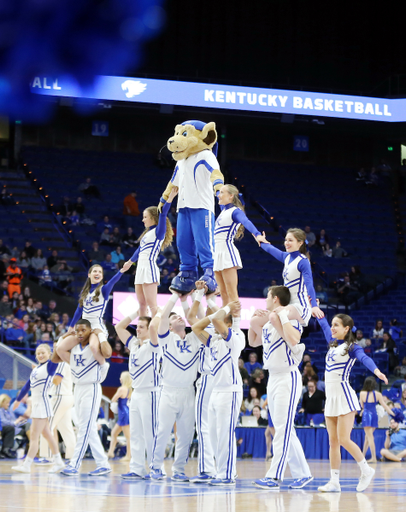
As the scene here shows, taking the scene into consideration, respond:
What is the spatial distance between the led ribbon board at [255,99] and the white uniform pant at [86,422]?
490 inches

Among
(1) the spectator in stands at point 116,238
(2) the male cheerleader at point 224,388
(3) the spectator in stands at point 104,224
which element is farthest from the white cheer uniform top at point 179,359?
(3) the spectator in stands at point 104,224

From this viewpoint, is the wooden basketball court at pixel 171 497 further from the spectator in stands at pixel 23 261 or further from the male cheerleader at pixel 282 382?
the spectator in stands at pixel 23 261

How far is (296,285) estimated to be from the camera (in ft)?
21.5

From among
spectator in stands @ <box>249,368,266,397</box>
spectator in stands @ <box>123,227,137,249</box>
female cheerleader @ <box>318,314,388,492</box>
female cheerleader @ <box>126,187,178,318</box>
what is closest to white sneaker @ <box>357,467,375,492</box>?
female cheerleader @ <box>318,314,388,492</box>

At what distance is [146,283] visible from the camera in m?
7.76

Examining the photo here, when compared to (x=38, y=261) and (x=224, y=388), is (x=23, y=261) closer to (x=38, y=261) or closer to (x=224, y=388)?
(x=38, y=261)

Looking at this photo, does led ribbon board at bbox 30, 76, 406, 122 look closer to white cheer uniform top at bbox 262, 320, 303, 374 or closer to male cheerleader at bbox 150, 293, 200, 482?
male cheerleader at bbox 150, 293, 200, 482

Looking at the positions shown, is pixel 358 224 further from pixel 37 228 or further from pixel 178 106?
pixel 37 228

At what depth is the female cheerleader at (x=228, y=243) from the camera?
663 cm

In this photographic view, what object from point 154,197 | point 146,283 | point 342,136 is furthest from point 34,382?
point 342,136

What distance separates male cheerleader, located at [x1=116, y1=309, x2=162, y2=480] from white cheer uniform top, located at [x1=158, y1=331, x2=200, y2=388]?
237 mm

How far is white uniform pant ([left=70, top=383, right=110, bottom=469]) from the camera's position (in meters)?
7.82

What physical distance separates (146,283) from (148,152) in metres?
16.7

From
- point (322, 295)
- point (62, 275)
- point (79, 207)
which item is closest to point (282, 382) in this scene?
point (62, 275)
